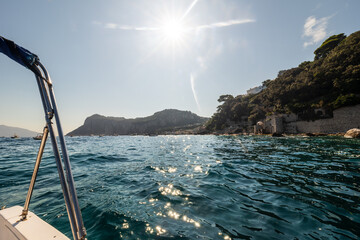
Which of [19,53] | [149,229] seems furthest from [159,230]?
[19,53]

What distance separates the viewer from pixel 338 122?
101ft

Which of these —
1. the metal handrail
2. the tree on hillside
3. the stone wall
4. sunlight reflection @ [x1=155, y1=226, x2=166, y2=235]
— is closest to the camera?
the metal handrail

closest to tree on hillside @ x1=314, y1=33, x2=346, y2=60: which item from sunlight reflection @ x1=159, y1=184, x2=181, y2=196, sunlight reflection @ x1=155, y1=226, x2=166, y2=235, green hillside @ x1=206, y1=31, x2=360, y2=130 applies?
green hillside @ x1=206, y1=31, x2=360, y2=130

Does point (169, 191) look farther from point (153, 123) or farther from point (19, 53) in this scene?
point (153, 123)

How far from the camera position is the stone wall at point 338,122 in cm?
2856

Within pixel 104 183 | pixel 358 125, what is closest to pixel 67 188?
pixel 104 183

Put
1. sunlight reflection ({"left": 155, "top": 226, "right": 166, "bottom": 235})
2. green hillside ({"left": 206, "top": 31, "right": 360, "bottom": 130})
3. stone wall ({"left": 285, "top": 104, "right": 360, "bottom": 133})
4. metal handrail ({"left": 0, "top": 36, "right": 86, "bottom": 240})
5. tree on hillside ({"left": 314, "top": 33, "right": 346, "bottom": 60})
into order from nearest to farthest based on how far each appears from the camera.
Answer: metal handrail ({"left": 0, "top": 36, "right": 86, "bottom": 240}) → sunlight reflection ({"left": 155, "top": 226, "right": 166, "bottom": 235}) → stone wall ({"left": 285, "top": 104, "right": 360, "bottom": 133}) → green hillside ({"left": 206, "top": 31, "right": 360, "bottom": 130}) → tree on hillside ({"left": 314, "top": 33, "right": 346, "bottom": 60})

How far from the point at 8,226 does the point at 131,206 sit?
2466mm

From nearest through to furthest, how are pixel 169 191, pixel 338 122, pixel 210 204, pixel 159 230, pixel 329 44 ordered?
pixel 159 230 < pixel 210 204 < pixel 169 191 < pixel 338 122 < pixel 329 44

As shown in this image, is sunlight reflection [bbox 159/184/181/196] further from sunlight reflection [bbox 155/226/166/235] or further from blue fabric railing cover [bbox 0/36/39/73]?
blue fabric railing cover [bbox 0/36/39/73]

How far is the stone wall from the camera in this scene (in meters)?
28.6

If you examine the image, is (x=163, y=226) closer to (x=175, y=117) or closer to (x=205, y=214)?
(x=205, y=214)

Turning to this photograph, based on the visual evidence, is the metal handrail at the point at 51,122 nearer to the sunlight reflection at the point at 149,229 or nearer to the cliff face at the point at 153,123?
the sunlight reflection at the point at 149,229

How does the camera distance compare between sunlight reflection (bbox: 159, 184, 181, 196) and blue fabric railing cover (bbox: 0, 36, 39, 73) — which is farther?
sunlight reflection (bbox: 159, 184, 181, 196)
